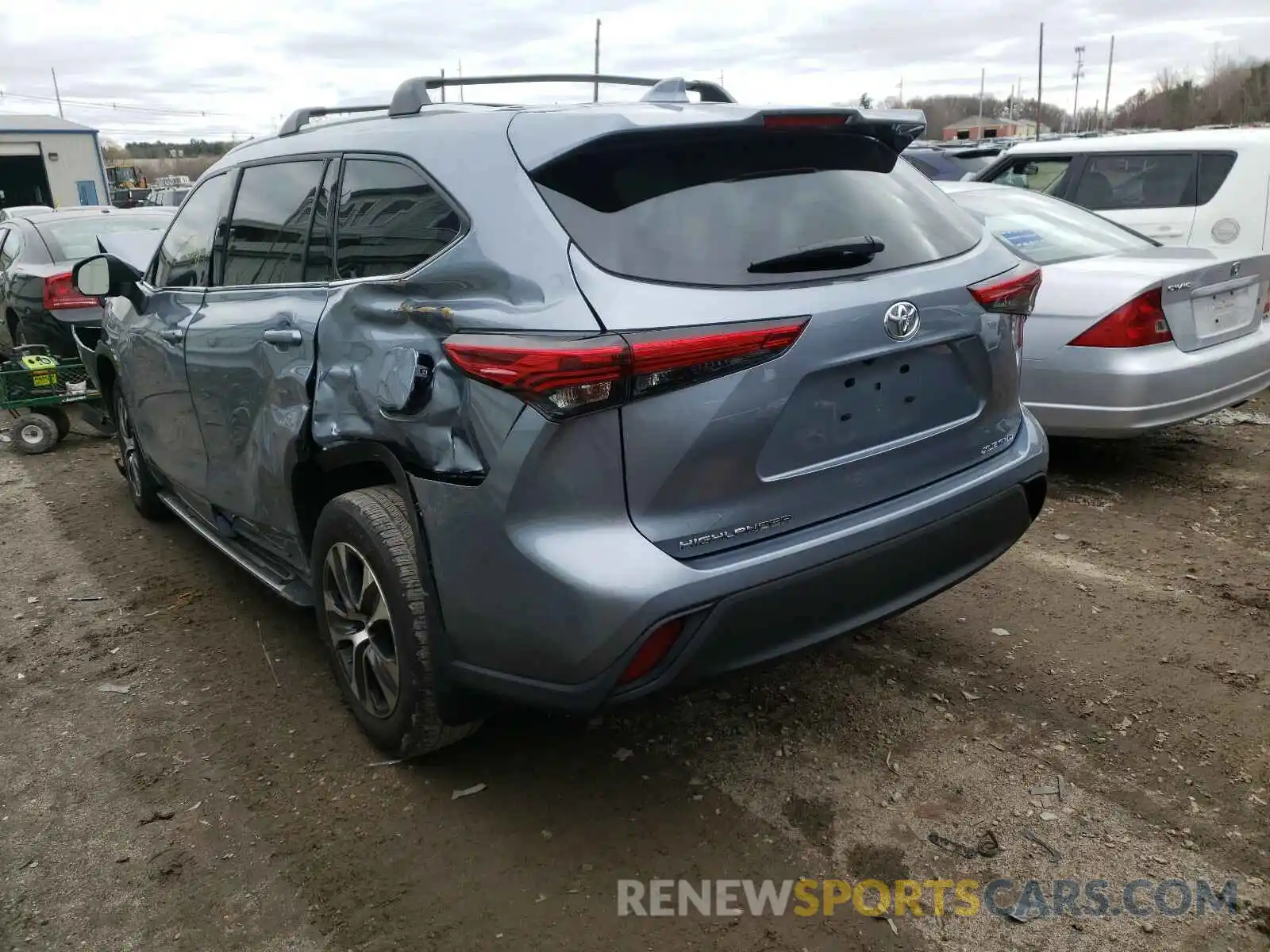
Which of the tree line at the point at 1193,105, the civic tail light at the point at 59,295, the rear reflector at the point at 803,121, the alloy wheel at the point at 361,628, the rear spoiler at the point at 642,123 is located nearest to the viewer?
the rear spoiler at the point at 642,123

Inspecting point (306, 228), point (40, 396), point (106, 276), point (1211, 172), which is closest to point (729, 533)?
point (306, 228)

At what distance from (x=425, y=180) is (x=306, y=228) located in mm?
731

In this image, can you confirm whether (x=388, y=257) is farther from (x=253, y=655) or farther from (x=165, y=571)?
(x=165, y=571)

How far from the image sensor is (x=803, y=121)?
2.62 meters

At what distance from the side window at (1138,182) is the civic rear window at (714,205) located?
6.07 m

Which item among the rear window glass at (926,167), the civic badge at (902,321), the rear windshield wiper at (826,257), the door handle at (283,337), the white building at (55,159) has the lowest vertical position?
the door handle at (283,337)

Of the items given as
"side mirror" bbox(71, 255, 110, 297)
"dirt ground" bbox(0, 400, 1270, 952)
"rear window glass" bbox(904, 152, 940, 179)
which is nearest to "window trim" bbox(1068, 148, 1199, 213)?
"dirt ground" bbox(0, 400, 1270, 952)

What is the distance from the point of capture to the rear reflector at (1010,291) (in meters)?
2.75

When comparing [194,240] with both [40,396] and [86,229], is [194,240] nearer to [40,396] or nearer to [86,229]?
[40,396]

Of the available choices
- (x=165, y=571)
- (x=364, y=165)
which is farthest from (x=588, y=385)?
(x=165, y=571)

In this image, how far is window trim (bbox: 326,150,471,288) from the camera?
8.49 ft

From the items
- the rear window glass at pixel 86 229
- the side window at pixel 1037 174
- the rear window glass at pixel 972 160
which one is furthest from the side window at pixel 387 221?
the rear window glass at pixel 972 160

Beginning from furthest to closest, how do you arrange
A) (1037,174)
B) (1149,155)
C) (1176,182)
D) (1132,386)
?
(1037,174)
(1149,155)
(1176,182)
(1132,386)

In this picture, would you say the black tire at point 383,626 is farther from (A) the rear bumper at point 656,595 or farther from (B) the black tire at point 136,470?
(B) the black tire at point 136,470
